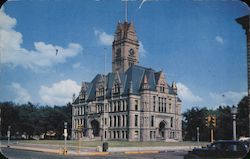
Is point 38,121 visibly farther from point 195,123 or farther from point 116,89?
point 116,89

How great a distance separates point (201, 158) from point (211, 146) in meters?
0.64

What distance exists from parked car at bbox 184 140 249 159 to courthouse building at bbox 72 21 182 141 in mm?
16781

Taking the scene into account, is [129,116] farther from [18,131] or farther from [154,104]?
[18,131]

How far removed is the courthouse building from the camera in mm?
35156

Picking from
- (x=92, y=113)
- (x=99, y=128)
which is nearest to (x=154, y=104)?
(x=92, y=113)

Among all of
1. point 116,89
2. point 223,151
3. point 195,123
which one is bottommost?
point 223,151

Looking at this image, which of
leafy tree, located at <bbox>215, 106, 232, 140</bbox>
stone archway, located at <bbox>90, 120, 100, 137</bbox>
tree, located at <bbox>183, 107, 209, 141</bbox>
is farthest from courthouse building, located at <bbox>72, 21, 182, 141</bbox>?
leafy tree, located at <bbox>215, 106, 232, 140</bbox>

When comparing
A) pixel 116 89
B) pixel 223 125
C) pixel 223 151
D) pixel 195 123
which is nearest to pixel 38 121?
pixel 195 123

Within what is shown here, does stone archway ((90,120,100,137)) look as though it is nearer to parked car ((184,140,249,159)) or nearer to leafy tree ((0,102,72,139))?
leafy tree ((0,102,72,139))

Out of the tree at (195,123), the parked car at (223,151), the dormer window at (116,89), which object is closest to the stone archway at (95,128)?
the dormer window at (116,89)

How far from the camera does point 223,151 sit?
14.3m

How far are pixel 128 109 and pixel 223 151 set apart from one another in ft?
99.9

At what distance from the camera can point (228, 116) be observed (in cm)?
1847

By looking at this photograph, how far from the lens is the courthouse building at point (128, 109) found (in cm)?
3516
